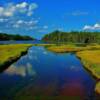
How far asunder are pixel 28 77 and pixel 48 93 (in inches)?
390

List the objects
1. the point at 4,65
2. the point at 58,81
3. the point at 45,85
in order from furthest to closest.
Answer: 1. the point at 4,65
2. the point at 58,81
3. the point at 45,85

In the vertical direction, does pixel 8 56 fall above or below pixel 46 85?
above

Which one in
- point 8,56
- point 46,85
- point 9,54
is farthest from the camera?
point 9,54

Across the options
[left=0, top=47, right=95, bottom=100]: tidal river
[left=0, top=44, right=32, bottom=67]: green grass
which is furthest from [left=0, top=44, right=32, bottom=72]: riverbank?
[left=0, top=47, right=95, bottom=100]: tidal river

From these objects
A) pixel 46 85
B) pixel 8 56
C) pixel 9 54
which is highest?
pixel 8 56

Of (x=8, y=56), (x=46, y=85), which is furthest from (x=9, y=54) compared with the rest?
(x=46, y=85)

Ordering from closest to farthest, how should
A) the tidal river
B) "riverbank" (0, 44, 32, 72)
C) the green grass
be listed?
the tidal river → "riverbank" (0, 44, 32, 72) → the green grass

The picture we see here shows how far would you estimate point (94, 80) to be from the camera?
34.6 meters

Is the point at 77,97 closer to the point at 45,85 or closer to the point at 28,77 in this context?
the point at 45,85

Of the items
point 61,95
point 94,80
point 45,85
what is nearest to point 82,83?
point 94,80

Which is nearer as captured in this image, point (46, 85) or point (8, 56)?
point (46, 85)

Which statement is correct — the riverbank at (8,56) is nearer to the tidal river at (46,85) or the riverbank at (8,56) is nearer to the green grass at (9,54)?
the green grass at (9,54)

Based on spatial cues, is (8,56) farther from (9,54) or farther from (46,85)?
(46,85)

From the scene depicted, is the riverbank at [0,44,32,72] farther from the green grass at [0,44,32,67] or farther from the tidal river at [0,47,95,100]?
the tidal river at [0,47,95,100]
